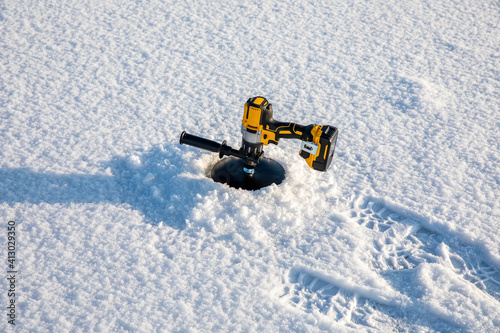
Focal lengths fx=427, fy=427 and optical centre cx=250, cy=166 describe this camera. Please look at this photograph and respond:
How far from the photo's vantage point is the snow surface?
7.22 ft

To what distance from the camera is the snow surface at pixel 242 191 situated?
2.20 m

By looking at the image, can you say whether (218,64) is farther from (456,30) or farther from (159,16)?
(456,30)

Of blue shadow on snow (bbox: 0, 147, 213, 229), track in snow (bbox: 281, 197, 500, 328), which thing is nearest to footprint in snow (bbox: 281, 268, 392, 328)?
track in snow (bbox: 281, 197, 500, 328)

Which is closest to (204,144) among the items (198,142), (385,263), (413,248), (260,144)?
(198,142)

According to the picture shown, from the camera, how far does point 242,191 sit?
2744 millimetres

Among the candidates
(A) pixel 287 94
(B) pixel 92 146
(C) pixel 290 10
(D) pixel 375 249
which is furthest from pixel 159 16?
(D) pixel 375 249

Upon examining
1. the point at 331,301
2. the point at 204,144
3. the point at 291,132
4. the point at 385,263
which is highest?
the point at 291,132

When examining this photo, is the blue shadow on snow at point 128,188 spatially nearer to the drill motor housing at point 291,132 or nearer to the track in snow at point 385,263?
the drill motor housing at point 291,132

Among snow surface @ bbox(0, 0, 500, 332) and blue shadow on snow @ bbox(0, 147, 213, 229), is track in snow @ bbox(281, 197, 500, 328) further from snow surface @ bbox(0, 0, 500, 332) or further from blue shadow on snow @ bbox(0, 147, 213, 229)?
blue shadow on snow @ bbox(0, 147, 213, 229)

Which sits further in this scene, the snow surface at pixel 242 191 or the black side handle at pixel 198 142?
the black side handle at pixel 198 142

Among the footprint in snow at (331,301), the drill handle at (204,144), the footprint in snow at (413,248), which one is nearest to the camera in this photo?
the footprint in snow at (331,301)

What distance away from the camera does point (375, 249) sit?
2.53 m

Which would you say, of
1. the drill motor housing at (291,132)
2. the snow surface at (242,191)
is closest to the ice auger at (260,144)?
the drill motor housing at (291,132)

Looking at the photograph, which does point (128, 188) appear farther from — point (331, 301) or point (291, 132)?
point (331, 301)
